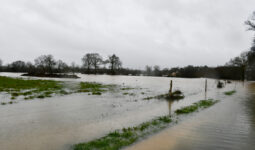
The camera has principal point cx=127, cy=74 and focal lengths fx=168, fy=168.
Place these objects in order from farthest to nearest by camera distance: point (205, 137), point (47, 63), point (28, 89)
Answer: point (47, 63) < point (28, 89) < point (205, 137)

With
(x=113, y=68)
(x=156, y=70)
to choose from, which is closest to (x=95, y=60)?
(x=113, y=68)

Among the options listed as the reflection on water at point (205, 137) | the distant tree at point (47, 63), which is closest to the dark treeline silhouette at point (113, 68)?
the distant tree at point (47, 63)

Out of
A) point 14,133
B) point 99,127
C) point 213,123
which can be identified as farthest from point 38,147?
point 213,123

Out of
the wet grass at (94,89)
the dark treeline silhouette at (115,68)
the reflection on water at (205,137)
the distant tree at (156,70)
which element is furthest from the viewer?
the distant tree at (156,70)

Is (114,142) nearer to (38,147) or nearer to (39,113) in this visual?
(38,147)

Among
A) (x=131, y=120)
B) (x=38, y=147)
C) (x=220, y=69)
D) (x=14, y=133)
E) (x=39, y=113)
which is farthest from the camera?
(x=220, y=69)

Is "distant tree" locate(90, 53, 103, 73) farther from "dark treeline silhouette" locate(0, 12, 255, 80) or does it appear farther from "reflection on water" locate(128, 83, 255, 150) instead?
"reflection on water" locate(128, 83, 255, 150)

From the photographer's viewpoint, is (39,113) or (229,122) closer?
(229,122)

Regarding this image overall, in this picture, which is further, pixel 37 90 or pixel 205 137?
pixel 37 90

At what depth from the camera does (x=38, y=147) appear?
5496 millimetres

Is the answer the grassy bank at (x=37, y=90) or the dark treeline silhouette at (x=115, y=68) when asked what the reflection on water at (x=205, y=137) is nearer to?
the grassy bank at (x=37, y=90)

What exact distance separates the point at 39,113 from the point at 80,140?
18.1ft

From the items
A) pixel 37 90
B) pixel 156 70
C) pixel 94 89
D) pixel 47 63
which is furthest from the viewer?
pixel 156 70

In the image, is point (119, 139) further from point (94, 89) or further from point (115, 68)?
point (115, 68)
